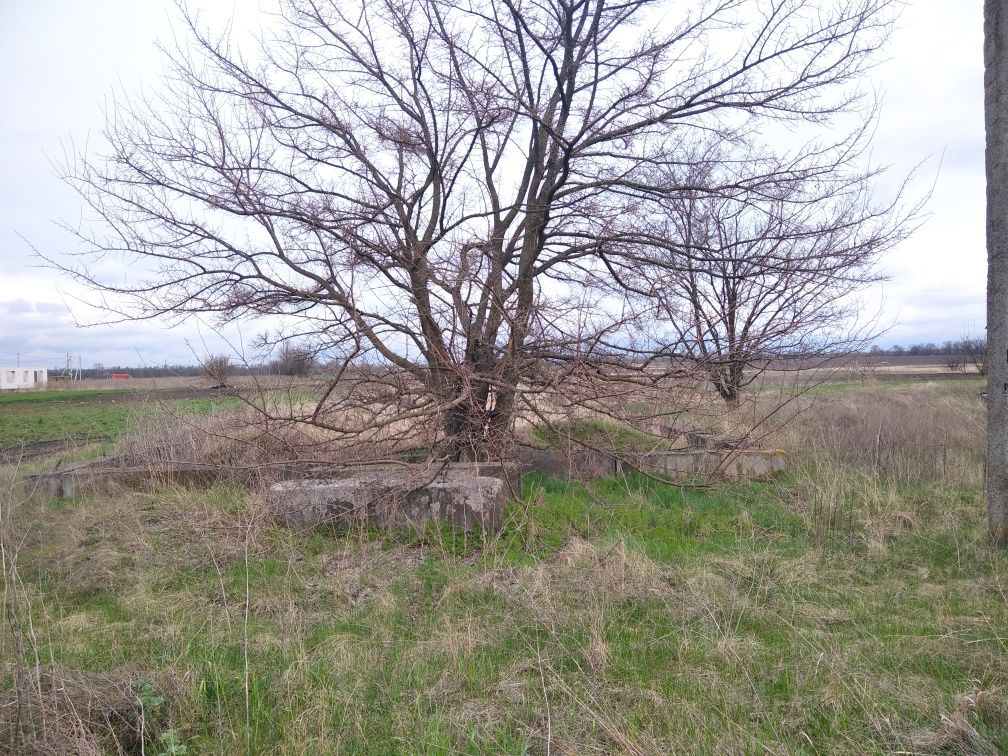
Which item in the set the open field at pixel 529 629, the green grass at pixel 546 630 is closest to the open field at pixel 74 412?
the green grass at pixel 546 630

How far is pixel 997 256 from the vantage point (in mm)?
5844

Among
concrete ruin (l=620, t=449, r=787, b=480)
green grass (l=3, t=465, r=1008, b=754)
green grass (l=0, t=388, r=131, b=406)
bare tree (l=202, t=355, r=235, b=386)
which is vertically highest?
bare tree (l=202, t=355, r=235, b=386)

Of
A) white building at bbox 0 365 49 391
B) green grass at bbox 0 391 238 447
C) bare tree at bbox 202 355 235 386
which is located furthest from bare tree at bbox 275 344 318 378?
white building at bbox 0 365 49 391

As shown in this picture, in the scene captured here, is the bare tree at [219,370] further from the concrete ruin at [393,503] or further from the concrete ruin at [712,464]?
the concrete ruin at [712,464]

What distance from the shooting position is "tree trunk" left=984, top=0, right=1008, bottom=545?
19.0 ft

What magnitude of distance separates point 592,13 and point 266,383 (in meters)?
5.14

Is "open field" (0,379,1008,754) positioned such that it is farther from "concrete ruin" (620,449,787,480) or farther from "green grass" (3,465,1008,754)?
"concrete ruin" (620,449,787,480)

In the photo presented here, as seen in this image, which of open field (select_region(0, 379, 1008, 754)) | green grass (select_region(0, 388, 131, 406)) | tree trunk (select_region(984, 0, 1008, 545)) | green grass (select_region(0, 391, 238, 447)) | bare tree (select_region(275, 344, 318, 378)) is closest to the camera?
open field (select_region(0, 379, 1008, 754))

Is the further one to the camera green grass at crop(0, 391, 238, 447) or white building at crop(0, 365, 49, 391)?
white building at crop(0, 365, 49, 391)

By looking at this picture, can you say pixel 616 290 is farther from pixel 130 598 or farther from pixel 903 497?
pixel 130 598

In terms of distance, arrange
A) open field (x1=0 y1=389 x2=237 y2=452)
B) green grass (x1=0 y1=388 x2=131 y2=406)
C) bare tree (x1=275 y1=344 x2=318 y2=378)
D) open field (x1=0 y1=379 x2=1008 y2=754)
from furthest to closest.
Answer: green grass (x1=0 y1=388 x2=131 y2=406) < open field (x1=0 y1=389 x2=237 y2=452) < bare tree (x1=275 y1=344 x2=318 y2=378) < open field (x1=0 y1=379 x2=1008 y2=754)

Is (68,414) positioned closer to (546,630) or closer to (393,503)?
(393,503)

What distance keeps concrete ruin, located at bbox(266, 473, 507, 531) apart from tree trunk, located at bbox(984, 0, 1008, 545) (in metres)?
4.06

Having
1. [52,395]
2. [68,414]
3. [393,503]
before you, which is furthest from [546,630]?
[52,395]
